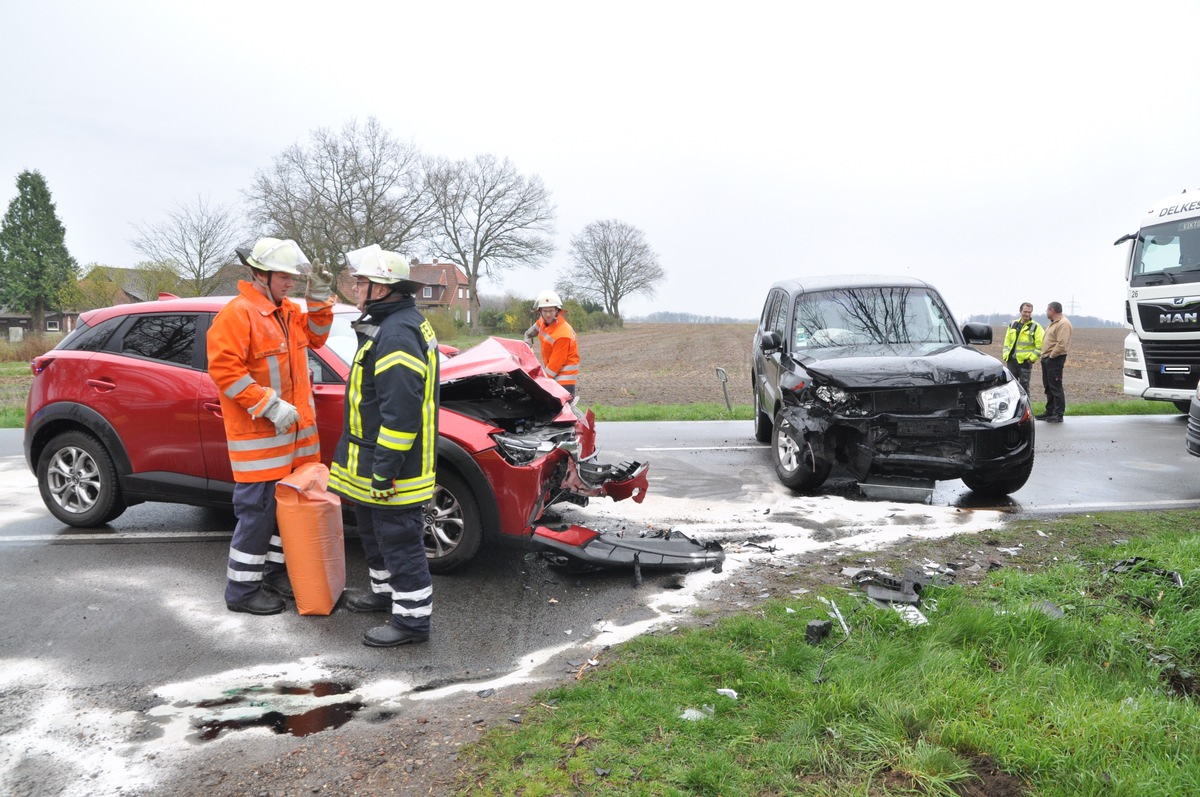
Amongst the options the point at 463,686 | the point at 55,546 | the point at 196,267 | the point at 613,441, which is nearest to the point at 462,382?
the point at 463,686

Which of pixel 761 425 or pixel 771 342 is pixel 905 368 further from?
pixel 761 425

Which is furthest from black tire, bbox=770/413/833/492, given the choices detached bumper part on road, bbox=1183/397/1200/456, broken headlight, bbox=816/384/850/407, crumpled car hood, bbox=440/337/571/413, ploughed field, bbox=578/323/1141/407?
ploughed field, bbox=578/323/1141/407

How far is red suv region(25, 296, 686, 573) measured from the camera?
16.7 feet

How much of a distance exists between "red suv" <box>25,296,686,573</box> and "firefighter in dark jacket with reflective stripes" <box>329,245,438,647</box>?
78 cm

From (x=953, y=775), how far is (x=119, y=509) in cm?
573

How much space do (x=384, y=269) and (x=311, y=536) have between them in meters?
1.53

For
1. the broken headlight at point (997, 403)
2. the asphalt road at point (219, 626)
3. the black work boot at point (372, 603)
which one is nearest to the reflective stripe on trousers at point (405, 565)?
the asphalt road at point (219, 626)

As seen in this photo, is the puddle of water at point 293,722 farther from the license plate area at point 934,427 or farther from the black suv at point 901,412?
the license plate area at point 934,427

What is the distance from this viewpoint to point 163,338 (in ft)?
18.9

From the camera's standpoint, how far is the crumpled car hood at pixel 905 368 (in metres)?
6.79

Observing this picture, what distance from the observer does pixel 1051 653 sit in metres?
3.83

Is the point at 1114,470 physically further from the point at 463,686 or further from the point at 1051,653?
the point at 463,686

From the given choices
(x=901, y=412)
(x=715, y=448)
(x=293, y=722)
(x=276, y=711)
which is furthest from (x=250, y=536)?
(x=715, y=448)

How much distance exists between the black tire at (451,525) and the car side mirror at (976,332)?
17.6 ft
